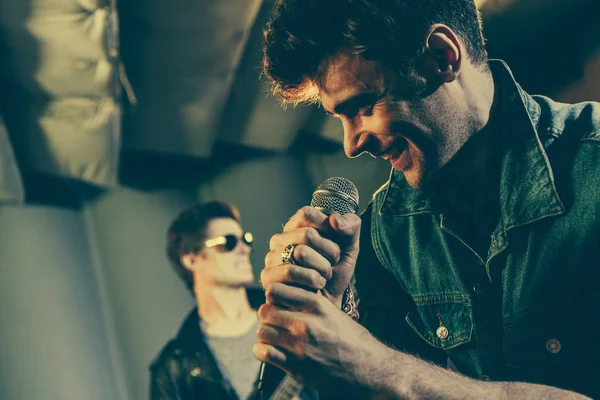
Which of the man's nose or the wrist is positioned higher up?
the man's nose

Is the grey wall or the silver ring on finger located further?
the grey wall

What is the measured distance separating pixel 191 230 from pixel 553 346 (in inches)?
101

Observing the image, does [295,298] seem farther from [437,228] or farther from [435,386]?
[437,228]

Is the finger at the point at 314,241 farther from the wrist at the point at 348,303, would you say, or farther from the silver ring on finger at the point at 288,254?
the wrist at the point at 348,303

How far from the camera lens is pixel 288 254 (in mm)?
912

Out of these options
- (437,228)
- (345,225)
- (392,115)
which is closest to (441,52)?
(392,115)

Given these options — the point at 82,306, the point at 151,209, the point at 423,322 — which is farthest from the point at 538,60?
the point at 82,306

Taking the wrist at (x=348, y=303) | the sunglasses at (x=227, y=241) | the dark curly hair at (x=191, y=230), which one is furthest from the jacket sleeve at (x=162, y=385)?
the wrist at (x=348, y=303)

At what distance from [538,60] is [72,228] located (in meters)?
3.04

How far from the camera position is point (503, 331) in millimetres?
1239

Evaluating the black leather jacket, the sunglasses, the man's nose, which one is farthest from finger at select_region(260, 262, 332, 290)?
the sunglasses

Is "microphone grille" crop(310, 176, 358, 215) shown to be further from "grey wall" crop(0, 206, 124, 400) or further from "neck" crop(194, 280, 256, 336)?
"grey wall" crop(0, 206, 124, 400)

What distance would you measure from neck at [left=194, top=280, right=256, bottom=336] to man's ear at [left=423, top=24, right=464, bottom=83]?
7.12 feet

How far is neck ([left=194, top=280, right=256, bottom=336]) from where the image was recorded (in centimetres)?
305
